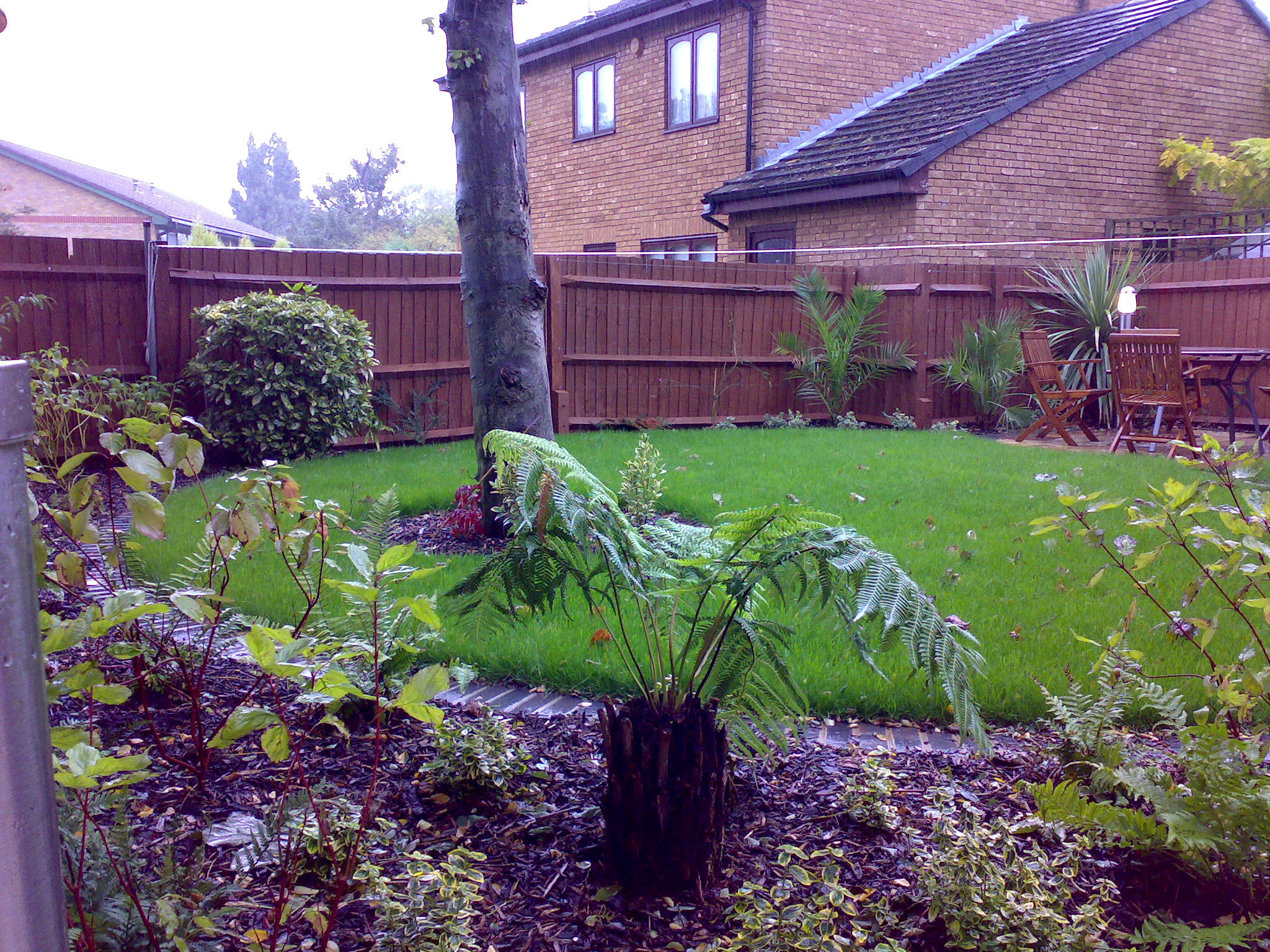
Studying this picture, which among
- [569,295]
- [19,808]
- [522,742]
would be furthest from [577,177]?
[19,808]

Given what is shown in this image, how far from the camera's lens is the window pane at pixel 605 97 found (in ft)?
60.1

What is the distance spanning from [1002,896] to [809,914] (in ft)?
1.23

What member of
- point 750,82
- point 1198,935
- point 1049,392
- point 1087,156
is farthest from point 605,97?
point 1198,935

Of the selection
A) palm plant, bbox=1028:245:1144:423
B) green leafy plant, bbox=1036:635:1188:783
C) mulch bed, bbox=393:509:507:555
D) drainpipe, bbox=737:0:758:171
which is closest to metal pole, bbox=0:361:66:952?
green leafy plant, bbox=1036:635:1188:783

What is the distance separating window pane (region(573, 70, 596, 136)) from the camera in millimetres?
18766

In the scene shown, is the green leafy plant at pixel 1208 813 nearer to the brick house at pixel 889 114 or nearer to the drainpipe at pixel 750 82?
the brick house at pixel 889 114

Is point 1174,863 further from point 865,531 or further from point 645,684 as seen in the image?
point 865,531

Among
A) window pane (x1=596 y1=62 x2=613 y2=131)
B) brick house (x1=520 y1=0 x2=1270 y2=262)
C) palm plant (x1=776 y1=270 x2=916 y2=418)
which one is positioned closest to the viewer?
palm plant (x1=776 y1=270 x2=916 y2=418)

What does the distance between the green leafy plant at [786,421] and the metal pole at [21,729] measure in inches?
429

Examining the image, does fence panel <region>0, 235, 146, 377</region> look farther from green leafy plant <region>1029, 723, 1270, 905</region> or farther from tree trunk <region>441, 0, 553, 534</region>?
green leafy plant <region>1029, 723, 1270, 905</region>

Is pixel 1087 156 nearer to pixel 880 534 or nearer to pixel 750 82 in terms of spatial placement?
pixel 750 82

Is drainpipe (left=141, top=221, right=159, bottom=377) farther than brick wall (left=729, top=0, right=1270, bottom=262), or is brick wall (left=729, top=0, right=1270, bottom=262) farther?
brick wall (left=729, top=0, right=1270, bottom=262)

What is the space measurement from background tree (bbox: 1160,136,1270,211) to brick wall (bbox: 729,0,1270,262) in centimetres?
44

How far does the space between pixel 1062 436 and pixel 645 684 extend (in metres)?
8.59
